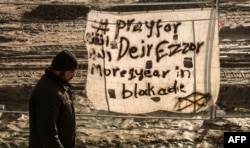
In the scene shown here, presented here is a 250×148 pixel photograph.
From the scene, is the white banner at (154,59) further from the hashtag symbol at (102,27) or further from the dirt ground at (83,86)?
the dirt ground at (83,86)

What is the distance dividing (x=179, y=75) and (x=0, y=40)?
27.3 feet

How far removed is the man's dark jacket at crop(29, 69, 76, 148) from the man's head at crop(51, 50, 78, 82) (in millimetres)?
64

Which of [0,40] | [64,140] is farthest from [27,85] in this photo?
[64,140]

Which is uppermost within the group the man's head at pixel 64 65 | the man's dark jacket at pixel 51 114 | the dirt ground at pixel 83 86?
the man's head at pixel 64 65

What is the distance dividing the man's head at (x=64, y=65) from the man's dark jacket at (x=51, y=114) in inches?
2.5

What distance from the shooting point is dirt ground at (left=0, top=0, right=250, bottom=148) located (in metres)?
8.04

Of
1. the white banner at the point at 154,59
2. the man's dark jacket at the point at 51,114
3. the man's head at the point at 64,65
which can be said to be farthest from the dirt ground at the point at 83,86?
the man's head at the point at 64,65

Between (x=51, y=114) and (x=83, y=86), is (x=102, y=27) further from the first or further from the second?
(x=83, y=86)

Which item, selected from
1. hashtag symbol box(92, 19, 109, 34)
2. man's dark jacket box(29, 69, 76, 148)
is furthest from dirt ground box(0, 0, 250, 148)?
man's dark jacket box(29, 69, 76, 148)

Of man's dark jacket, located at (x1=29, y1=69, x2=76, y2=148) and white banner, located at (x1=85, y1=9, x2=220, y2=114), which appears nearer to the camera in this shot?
man's dark jacket, located at (x1=29, y1=69, x2=76, y2=148)

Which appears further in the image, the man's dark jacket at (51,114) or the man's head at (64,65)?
the man's head at (64,65)

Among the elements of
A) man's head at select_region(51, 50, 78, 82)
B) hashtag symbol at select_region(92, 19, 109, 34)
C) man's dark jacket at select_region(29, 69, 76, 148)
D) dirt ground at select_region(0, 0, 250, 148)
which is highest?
hashtag symbol at select_region(92, 19, 109, 34)

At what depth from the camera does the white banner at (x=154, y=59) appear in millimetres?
7426

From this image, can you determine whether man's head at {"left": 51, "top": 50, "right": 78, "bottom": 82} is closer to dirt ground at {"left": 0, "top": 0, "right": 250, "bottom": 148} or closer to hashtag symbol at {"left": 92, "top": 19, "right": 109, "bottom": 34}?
hashtag symbol at {"left": 92, "top": 19, "right": 109, "bottom": 34}
